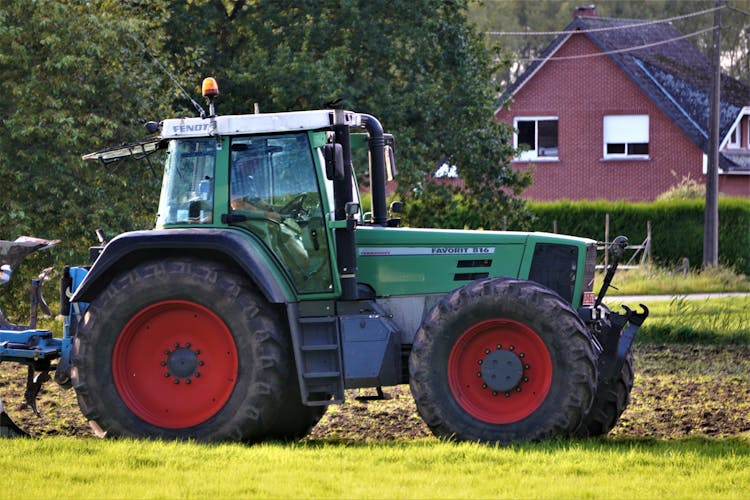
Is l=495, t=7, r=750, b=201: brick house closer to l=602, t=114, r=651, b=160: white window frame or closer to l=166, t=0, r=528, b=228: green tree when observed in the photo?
l=602, t=114, r=651, b=160: white window frame

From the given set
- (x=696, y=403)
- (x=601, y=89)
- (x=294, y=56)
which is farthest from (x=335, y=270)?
(x=601, y=89)

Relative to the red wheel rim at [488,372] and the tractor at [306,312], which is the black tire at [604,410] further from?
the red wheel rim at [488,372]

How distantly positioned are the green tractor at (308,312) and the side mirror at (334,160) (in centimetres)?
1

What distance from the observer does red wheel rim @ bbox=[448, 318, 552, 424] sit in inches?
388

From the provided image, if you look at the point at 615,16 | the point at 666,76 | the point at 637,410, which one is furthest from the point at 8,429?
the point at 615,16

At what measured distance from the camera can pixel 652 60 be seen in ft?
146

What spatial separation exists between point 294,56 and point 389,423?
498 inches

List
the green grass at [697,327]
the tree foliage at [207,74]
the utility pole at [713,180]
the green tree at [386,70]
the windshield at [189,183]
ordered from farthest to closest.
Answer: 1. the utility pole at [713,180]
2. the green tree at [386,70]
3. the tree foliage at [207,74]
4. the green grass at [697,327]
5. the windshield at [189,183]

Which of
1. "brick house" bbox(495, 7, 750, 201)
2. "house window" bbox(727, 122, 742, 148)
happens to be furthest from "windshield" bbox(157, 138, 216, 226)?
"house window" bbox(727, 122, 742, 148)

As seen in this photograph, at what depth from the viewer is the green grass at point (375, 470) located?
802 centimetres

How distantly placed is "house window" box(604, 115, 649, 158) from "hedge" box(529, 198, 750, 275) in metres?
8.32

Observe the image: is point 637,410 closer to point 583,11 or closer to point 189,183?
point 189,183

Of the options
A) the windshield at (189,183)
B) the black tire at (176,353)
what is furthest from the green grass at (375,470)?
the windshield at (189,183)

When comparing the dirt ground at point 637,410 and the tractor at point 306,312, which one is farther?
the dirt ground at point 637,410
